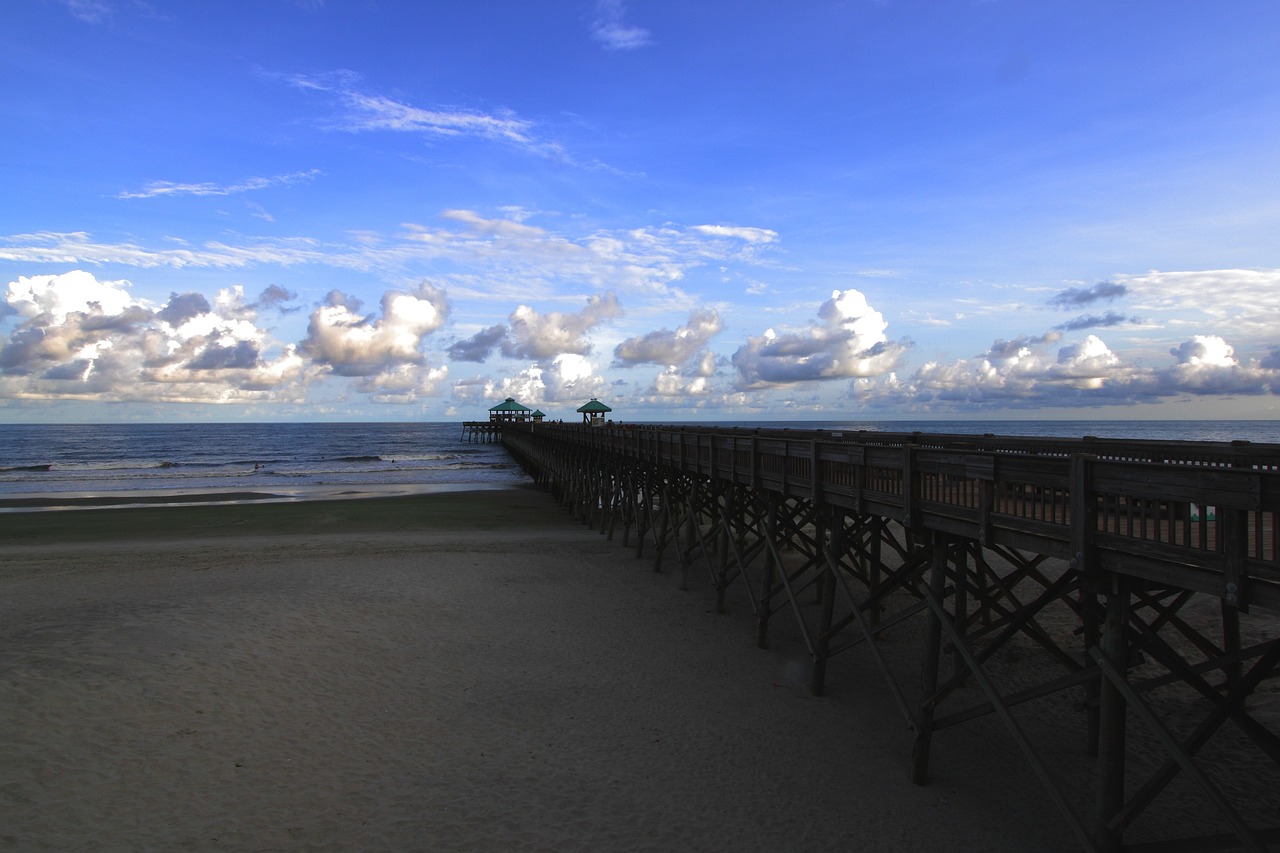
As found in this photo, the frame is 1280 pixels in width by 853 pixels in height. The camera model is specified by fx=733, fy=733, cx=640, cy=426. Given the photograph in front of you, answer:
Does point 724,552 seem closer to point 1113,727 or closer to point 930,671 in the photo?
point 930,671

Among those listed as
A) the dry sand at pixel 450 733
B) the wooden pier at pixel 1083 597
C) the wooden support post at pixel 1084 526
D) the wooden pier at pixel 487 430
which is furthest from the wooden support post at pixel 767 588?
the wooden pier at pixel 487 430

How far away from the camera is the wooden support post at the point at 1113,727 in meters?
5.29

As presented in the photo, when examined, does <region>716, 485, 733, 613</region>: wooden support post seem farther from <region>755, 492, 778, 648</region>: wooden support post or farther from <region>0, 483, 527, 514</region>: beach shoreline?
<region>0, 483, 527, 514</region>: beach shoreline

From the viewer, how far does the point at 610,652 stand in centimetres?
1086

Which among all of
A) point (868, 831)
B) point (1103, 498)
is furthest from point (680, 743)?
point (1103, 498)

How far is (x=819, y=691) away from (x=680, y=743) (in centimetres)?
226

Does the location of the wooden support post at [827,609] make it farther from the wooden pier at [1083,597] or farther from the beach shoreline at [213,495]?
the beach shoreline at [213,495]

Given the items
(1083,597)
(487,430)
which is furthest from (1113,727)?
(487,430)

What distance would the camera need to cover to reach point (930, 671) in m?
7.24

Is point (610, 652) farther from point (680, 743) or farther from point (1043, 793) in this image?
point (1043, 793)

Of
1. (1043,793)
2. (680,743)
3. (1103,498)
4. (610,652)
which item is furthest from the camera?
(610,652)

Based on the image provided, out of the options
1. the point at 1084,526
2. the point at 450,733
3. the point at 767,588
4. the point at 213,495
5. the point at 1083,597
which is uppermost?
the point at 1084,526

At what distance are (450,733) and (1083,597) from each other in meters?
6.39

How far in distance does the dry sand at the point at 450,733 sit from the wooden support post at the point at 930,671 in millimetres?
224
